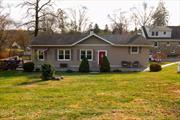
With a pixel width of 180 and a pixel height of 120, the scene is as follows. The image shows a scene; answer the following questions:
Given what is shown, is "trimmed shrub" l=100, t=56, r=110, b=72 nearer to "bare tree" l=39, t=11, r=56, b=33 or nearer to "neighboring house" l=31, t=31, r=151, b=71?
"neighboring house" l=31, t=31, r=151, b=71

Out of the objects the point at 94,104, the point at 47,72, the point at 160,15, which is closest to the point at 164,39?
the point at 160,15

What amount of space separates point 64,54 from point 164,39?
111 ft

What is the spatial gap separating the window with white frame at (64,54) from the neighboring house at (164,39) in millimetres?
29620

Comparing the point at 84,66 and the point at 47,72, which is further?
the point at 84,66

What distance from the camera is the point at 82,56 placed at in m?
38.2

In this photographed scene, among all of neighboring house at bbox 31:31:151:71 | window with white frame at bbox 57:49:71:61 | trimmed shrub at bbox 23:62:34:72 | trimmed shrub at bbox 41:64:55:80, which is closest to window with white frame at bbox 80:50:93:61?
neighboring house at bbox 31:31:151:71

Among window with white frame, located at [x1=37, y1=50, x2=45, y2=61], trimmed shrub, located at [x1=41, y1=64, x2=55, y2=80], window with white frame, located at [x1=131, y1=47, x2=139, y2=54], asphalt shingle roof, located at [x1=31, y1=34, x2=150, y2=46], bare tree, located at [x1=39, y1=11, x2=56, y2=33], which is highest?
bare tree, located at [x1=39, y1=11, x2=56, y2=33]

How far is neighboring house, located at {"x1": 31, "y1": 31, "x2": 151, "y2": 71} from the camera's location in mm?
37750

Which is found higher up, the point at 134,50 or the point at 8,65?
the point at 134,50

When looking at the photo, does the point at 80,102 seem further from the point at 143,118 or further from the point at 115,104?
the point at 143,118

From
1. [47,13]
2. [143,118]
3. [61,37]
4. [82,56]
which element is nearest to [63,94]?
[143,118]

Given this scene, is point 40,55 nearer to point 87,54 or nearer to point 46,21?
point 87,54

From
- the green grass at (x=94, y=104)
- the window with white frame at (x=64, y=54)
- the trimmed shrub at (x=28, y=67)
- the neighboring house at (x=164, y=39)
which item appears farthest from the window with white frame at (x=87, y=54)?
the neighboring house at (x=164, y=39)

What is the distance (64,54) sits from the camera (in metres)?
38.8
